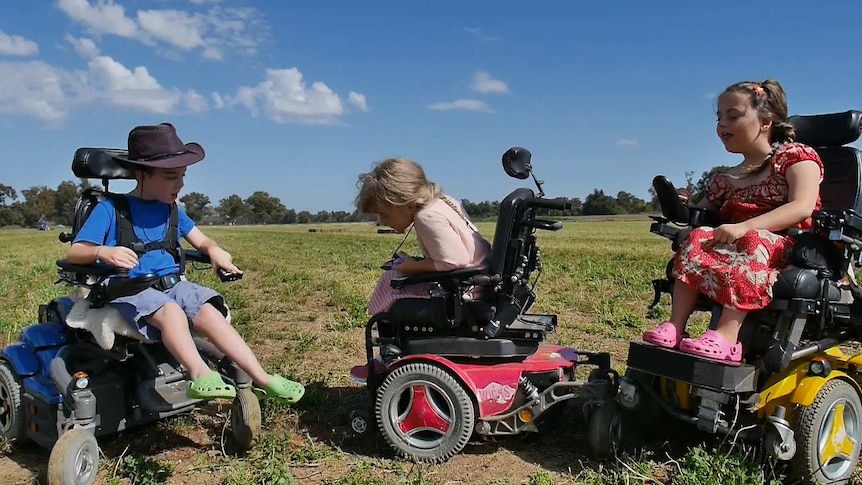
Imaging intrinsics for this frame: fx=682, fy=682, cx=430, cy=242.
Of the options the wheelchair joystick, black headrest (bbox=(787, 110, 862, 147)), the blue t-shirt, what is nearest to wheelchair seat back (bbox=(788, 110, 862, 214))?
black headrest (bbox=(787, 110, 862, 147))

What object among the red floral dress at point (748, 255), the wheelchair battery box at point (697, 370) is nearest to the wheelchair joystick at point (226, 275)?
the wheelchair battery box at point (697, 370)

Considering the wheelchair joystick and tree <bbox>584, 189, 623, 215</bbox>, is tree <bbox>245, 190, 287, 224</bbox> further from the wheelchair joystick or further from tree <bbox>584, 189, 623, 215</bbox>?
the wheelchair joystick

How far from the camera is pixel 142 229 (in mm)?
4098

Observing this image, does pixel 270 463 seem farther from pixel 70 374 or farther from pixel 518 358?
pixel 518 358

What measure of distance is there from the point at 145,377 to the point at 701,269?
3.23m

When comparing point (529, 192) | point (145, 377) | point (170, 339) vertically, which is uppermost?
point (529, 192)

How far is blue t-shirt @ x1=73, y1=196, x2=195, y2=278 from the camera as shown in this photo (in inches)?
152

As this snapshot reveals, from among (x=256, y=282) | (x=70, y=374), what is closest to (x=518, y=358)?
(x=70, y=374)

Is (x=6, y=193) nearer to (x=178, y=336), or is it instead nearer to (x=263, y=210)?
(x=263, y=210)

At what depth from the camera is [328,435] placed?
4.44 m

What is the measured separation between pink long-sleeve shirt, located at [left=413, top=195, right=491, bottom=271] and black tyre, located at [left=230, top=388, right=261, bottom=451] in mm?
1370

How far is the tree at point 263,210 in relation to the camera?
16125 centimetres

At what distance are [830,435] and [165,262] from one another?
379 cm

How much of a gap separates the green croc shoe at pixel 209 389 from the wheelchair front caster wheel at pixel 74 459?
0.61 metres
